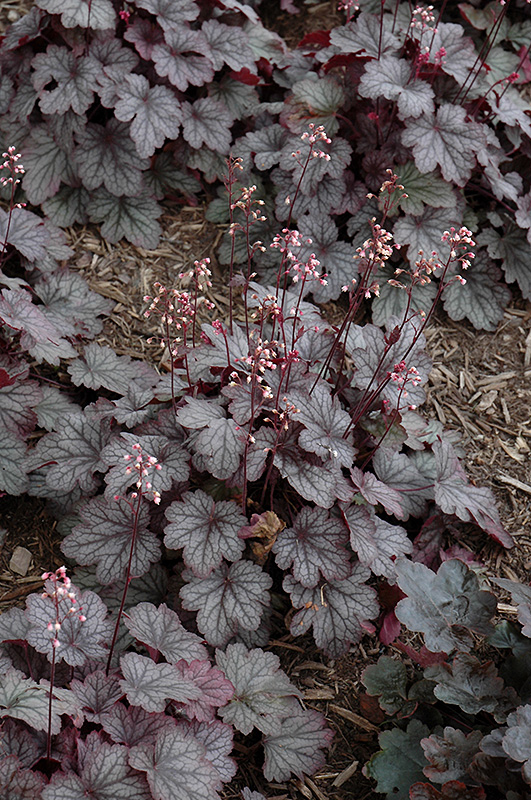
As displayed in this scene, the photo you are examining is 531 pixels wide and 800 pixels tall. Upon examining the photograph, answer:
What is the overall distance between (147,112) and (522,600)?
252 centimetres

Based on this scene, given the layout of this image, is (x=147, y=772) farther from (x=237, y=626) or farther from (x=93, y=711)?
(x=237, y=626)

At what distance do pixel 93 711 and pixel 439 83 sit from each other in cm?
304

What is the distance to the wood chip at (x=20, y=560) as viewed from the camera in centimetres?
265

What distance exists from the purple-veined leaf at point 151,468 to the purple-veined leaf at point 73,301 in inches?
31.0

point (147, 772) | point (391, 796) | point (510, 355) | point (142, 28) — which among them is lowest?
point (391, 796)

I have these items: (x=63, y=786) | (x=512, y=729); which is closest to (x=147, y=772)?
(x=63, y=786)

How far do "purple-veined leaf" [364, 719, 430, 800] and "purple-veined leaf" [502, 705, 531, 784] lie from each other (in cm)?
34

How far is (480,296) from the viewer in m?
3.52

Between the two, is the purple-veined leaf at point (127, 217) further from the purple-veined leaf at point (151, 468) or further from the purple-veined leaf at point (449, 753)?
the purple-veined leaf at point (449, 753)

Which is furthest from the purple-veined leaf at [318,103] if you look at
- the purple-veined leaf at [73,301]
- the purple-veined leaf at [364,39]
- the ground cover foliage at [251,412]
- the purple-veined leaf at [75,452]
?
the purple-veined leaf at [75,452]

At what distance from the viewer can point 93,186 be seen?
348 centimetres

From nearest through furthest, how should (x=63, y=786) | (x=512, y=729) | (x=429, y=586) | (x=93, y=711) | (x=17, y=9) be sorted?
(x=63, y=786), (x=512, y=729), (x=93, y=711), (x=429, y=586), (x=17, y=9)

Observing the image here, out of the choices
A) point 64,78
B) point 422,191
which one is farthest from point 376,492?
point 64,78

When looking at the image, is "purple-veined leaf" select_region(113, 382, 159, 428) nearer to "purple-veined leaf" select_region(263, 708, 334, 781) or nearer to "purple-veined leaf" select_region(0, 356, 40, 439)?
"purple-veined leaf" select_region(0, 356, 40, 439)
